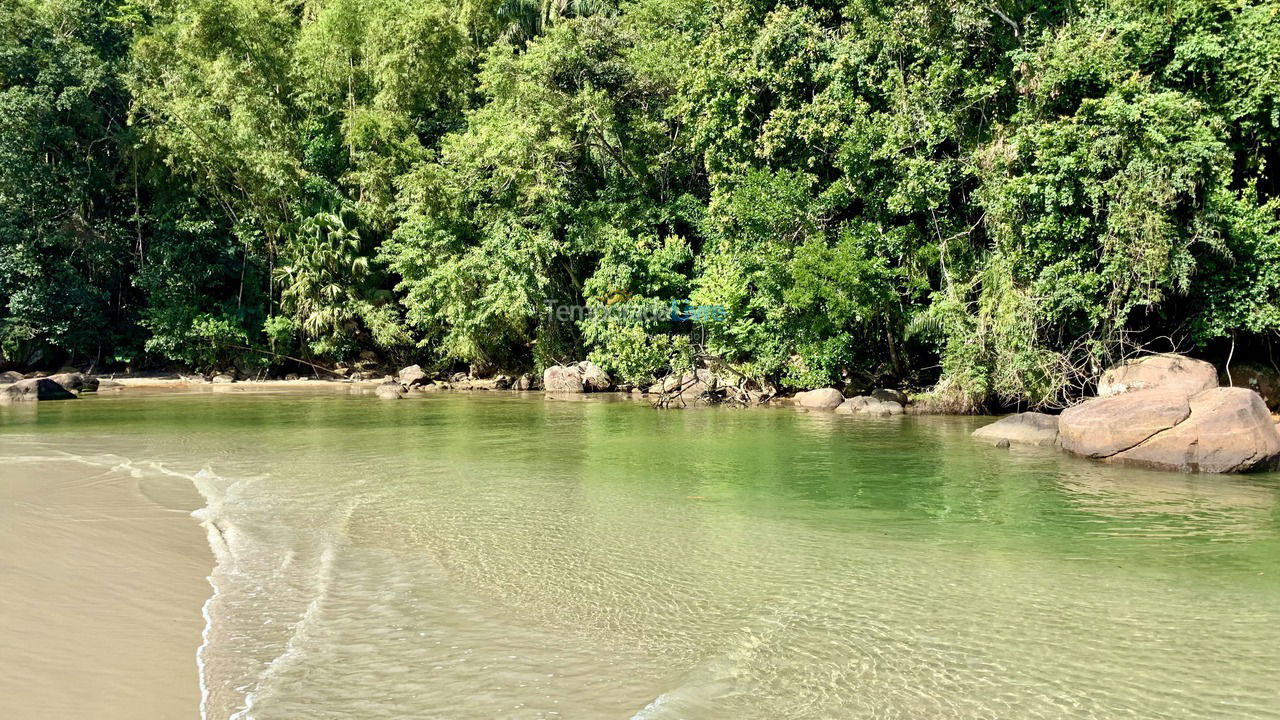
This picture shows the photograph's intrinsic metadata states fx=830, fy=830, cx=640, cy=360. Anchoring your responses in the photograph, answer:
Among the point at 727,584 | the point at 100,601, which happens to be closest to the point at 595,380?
the point at 727,584

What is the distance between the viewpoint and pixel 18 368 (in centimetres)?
2470

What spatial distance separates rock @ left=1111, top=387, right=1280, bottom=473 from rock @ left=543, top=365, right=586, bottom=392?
14.0 meters

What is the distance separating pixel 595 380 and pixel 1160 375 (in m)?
13.1

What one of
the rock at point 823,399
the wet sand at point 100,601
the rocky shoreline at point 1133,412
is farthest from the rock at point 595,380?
the wet sand at point 100,601

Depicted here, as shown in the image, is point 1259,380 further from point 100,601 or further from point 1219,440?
point 100,601

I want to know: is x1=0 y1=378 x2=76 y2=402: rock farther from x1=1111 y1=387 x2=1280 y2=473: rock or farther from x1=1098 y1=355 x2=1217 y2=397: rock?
x1=1111 y1=387 x2=1280 y2=473: rock

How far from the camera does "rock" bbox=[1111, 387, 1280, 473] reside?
9.85 m

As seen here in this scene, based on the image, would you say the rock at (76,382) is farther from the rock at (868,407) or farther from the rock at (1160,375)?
the rock at (1160,375)

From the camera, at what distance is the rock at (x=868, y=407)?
16422mm

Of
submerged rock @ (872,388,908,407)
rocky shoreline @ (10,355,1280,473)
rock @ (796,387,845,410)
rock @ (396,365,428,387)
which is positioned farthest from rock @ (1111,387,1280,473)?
rock @ (396,365,428,387)

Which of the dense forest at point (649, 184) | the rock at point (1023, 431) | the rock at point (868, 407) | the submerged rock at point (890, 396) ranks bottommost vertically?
the rock at point (1023, 431)

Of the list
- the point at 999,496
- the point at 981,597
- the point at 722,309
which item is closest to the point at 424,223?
the point at 722,309

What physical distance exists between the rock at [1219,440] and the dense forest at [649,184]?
2.84 metres

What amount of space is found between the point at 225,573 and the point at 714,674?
372 centimetres
